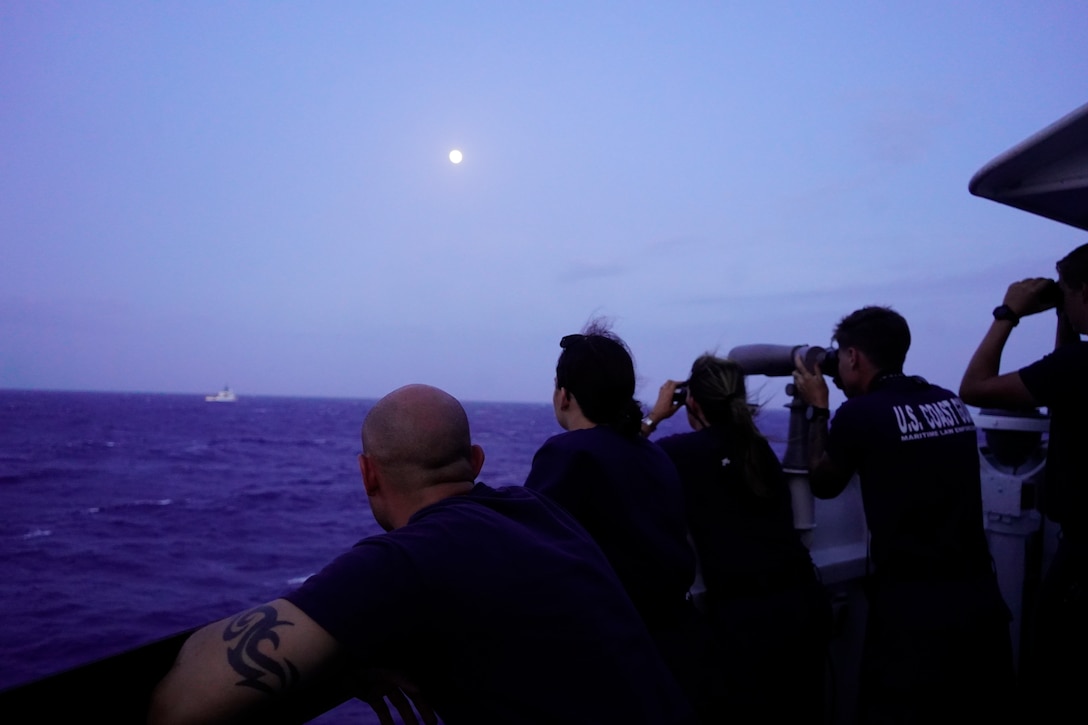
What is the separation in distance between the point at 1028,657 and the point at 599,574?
3.63 meters

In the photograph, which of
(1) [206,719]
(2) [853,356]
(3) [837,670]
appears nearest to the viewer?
(1) [206,719]

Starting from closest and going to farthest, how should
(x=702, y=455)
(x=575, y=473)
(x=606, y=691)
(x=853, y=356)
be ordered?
(x=606, y=691)
(x=575, y=473)
(x=702, y=455)
(x=853, y=356)

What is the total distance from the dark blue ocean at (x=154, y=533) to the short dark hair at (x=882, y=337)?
0.58 m

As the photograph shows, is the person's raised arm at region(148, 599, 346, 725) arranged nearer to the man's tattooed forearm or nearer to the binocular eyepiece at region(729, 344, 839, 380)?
the man's tattooed forearm

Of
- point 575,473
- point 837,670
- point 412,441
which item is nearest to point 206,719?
point 412,441

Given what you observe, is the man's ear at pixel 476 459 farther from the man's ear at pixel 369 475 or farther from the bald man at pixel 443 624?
the man's ear at pixel 369 475

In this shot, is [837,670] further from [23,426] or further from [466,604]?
[23,426]

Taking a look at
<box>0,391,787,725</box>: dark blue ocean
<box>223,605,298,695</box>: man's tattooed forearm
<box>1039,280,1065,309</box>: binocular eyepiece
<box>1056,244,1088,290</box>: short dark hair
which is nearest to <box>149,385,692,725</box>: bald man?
<box>223,605,298,695</box>: man's tattooed forearm

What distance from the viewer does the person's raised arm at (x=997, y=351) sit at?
3.01m

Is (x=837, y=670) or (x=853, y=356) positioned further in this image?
(x=837, y=670)

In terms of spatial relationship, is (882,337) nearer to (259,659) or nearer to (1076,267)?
(1076,267)

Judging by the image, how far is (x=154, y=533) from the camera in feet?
67.3

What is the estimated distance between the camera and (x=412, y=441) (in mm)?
1650

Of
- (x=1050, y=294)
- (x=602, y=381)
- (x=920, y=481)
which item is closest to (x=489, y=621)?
(x=602, y=381)
